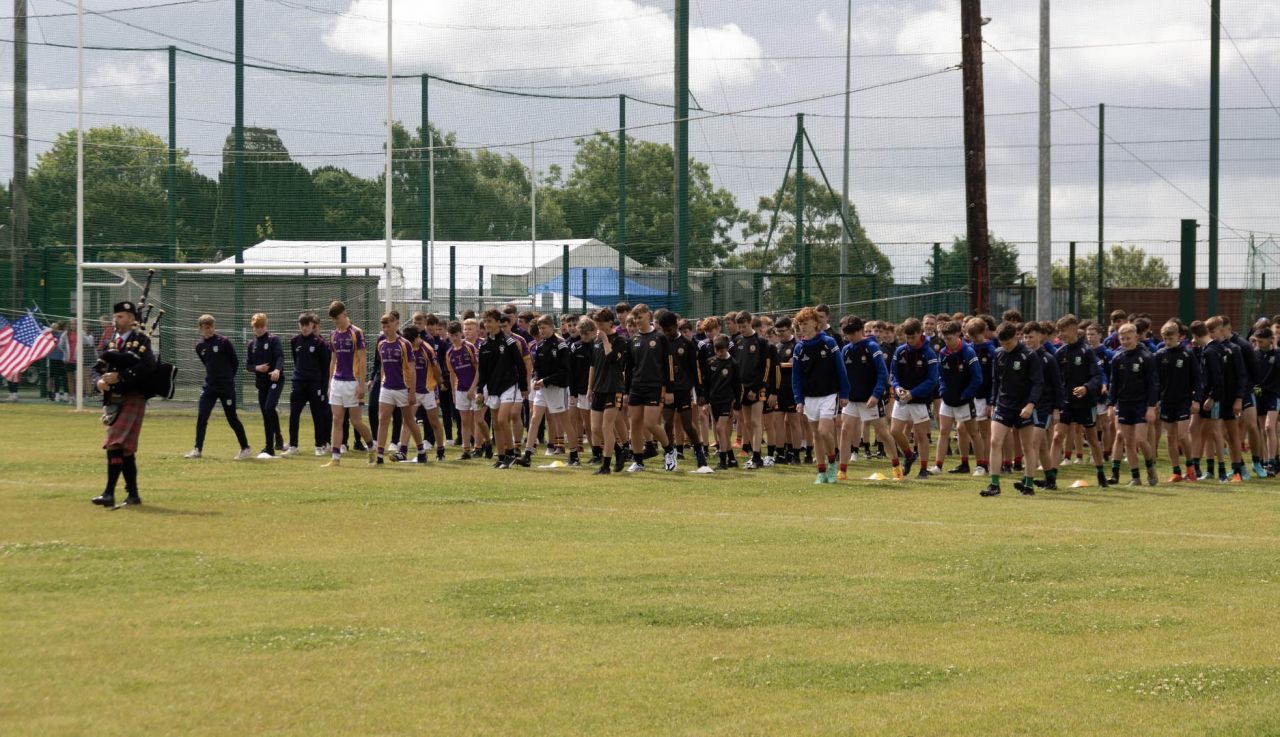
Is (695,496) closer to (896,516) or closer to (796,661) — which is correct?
(896,516)

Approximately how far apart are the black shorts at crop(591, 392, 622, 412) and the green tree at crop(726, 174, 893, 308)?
13.2m

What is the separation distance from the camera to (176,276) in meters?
32.0

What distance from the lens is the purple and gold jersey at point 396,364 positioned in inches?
741

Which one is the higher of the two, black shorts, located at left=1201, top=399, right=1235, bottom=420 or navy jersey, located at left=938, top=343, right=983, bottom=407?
navy jersey, located at left=938, top=343, right=983, bottom=407

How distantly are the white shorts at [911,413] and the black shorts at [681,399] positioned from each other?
8.56 ft

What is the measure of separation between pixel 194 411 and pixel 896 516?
1938cm

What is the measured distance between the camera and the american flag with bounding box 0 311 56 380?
100 feet

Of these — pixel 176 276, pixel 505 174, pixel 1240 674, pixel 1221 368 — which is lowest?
pixel 1240 674

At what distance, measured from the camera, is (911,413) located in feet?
60.3

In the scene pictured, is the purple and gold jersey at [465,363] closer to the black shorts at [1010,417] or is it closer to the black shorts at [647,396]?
the black shorts at [647,396]

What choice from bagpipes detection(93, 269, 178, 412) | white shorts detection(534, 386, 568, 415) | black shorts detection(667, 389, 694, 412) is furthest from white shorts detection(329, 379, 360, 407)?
bagpipes detection(93, 269, 178, 412)

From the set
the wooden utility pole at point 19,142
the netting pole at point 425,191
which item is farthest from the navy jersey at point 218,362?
the wooden utility pole at point 19,142

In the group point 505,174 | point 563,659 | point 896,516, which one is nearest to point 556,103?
point 505,174

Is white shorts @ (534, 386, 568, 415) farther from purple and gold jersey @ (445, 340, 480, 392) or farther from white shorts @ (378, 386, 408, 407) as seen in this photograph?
white shorts @ (378, 386, 408, 407)
